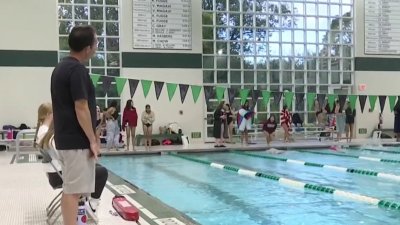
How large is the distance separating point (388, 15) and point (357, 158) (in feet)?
33.8

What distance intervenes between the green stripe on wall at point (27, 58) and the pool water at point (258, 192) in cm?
613

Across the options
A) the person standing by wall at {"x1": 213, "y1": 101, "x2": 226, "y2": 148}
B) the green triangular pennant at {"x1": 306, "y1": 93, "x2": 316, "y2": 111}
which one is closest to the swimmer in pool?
the person standing by wall at {"x1": 213, "y1": 101, "x2": 226, "y2": 148}

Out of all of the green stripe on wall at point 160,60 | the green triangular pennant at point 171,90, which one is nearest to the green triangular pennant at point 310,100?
the green stripe on wall at point 160,60

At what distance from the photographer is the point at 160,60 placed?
17.4m

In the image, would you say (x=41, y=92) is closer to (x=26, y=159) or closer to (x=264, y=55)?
(x=26, y=159)

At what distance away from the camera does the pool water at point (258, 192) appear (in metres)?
5.25

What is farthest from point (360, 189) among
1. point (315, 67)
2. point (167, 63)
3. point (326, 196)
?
point (315, 67)

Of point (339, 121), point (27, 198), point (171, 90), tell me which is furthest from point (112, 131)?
point (27, 198)

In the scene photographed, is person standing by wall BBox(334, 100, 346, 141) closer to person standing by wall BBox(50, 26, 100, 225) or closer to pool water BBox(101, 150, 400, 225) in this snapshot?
pool water BBox(101, 150, 400, 225)

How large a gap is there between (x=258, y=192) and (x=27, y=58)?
11.6 m

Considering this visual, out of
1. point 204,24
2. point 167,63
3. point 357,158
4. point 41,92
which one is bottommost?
point 357,158

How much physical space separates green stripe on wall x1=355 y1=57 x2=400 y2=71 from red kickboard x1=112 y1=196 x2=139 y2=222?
53.9 ft

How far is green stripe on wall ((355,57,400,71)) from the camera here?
64.0 feet

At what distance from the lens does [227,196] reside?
659cm
